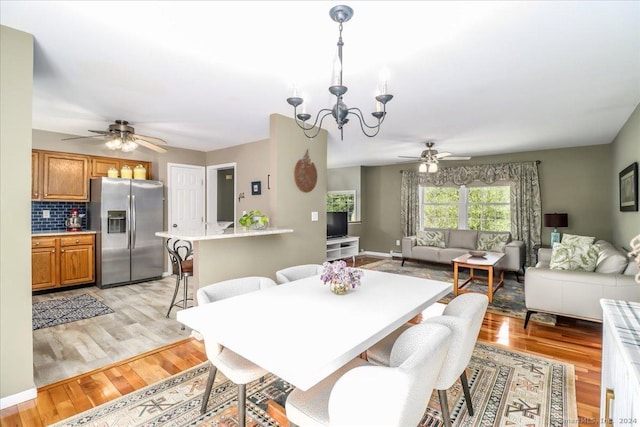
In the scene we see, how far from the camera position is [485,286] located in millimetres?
5086

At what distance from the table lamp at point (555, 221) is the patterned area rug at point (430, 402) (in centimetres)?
368

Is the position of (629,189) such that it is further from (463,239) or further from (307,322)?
(307,322)

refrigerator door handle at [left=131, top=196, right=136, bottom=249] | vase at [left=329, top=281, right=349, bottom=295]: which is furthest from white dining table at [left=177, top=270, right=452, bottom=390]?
refrigerator door handle at [left=131, top=196, right=136, bottom=249]

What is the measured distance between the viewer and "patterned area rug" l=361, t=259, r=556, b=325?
383 cm

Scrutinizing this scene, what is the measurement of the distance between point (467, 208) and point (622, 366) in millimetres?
6319

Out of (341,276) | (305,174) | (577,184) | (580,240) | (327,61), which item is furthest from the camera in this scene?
(577,184)

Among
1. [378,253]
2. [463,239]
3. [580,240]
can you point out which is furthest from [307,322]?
[378,253]

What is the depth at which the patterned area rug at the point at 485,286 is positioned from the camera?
3.83 metres

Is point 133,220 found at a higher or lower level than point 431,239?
higher

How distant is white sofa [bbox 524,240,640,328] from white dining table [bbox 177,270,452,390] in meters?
1.77

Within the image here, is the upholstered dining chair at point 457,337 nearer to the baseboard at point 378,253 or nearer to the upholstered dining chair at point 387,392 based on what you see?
the upholstered dining chair at point 387,392

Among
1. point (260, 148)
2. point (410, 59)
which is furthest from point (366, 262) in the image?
point (410, 59)

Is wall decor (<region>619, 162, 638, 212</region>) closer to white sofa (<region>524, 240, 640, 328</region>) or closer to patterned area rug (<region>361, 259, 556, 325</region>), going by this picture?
white sofa (<region>524, 240, 640, 328</region>)

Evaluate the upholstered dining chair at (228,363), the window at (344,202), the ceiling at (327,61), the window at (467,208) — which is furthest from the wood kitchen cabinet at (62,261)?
the window at (467,208)
